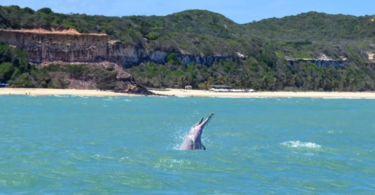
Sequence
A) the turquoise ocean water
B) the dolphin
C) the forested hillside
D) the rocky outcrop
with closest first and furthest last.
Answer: the turquoise ocean water
the dolphin
the forested hillside
the rocky outcrop

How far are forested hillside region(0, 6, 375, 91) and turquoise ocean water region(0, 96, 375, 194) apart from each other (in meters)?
50.0

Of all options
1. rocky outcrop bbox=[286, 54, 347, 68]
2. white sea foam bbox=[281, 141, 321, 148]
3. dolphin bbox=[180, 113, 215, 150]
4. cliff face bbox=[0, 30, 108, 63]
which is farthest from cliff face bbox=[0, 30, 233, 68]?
dolphin bbox=[180, 113, 215, 150]

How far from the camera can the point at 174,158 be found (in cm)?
2391

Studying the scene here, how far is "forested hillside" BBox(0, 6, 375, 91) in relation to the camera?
3622 inches

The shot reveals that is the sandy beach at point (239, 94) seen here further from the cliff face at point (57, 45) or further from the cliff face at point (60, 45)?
the cliff face at point (57, 45)

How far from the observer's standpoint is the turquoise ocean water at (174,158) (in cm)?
1950

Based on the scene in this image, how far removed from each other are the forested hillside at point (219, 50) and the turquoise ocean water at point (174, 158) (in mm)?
50021

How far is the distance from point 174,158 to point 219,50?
305 feet

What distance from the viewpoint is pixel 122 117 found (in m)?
45.1

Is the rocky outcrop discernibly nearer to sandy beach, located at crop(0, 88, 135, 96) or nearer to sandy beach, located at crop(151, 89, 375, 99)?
sandy beach, located at crop(151, 89, 375, 99)

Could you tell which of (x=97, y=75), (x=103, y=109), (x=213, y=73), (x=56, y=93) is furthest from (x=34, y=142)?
(x=213, y=73)

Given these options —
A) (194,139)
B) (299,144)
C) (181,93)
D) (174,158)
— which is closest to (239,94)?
(181,93)

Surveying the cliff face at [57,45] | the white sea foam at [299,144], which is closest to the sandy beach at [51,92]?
the cliff face at [57,45]

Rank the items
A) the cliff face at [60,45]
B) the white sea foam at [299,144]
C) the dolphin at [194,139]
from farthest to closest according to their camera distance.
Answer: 1. the cliff face at [60,45]
2. the white sea foam at [299,144]
3. the dolphin at [194,139]
